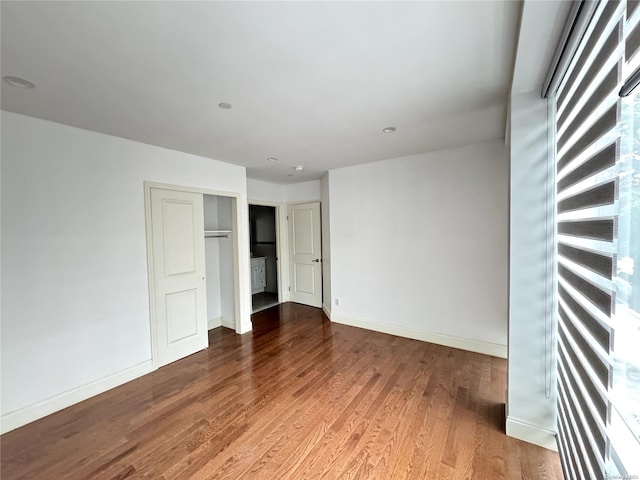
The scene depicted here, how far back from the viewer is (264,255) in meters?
6.69

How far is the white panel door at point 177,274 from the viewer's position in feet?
9.78

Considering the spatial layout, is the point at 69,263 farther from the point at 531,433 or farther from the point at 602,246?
the point at 531,433

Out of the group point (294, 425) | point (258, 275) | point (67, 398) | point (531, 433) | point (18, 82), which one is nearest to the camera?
point (18, 82)

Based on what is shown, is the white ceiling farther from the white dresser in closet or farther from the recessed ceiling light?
the white dresser in closet

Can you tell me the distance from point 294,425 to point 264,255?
4.97m

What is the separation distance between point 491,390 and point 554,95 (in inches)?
95.8

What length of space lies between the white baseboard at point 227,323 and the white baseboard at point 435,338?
65.5 inches

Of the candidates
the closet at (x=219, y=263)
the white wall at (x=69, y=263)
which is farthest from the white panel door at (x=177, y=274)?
the closet at (x=219, y=263)

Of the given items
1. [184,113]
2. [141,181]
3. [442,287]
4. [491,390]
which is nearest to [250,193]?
[141,181]

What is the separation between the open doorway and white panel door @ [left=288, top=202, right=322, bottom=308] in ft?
2.10

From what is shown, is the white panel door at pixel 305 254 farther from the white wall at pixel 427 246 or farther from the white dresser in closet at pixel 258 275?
the white dresser in closet at pixel 258 275

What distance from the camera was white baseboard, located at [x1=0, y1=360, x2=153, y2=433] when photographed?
2.02 m

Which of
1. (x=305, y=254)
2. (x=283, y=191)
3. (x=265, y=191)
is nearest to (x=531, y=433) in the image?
(x=305, y=254)

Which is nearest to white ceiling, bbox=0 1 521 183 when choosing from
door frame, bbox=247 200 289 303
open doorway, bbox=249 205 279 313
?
door frame, bbox=247 200 289 303
